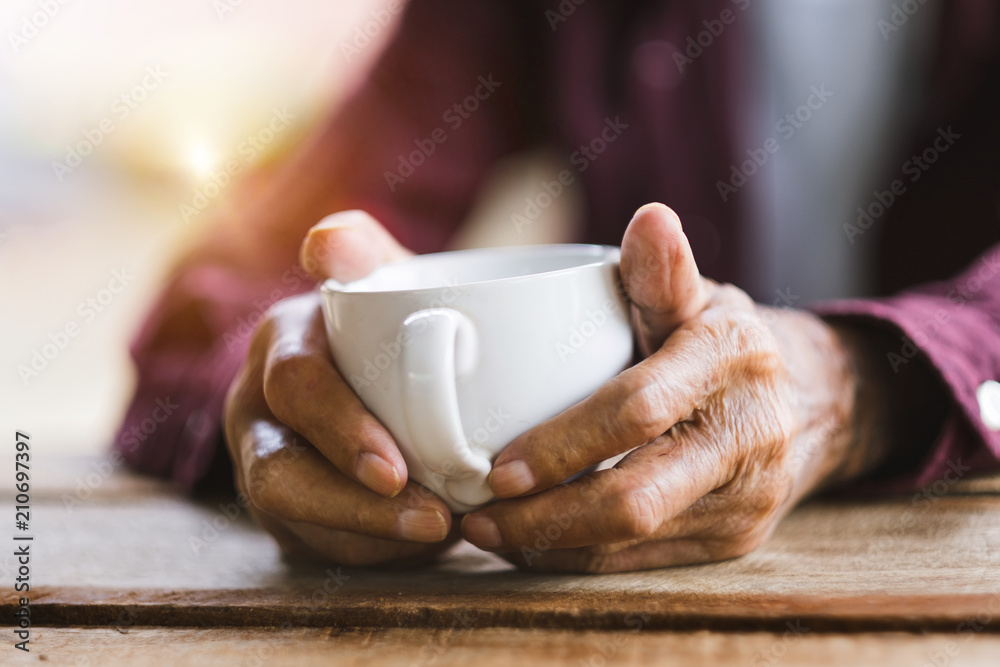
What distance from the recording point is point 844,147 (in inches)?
45.4

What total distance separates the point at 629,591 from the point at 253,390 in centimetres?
28

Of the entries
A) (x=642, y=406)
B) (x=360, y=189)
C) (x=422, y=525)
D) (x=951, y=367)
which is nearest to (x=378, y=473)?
(x=422, y=525)

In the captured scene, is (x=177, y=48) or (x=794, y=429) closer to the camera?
(x=794, y=429)

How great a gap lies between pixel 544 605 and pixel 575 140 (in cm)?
85

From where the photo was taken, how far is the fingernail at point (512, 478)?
14.4 inches

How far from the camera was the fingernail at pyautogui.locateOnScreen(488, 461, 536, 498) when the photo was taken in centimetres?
37

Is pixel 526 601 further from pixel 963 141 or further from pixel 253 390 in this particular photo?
pixel 963 141

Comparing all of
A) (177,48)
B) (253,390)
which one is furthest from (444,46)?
(177,48)

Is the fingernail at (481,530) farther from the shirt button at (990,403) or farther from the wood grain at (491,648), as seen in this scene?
the shirt button at (990,403)

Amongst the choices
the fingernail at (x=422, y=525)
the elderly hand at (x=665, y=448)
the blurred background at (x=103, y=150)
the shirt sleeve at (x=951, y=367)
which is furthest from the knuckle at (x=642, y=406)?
the blurred background at (x=103, y=150)

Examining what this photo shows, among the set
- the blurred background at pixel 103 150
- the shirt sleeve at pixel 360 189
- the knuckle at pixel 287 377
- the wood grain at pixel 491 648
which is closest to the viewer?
the wood grain at pixel 491 648

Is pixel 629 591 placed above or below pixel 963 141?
below

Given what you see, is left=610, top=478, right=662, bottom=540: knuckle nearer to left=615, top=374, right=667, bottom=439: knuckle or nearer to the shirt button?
left=615, top=374, right=667, bottom=439: knuckle

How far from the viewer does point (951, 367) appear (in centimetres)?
54
